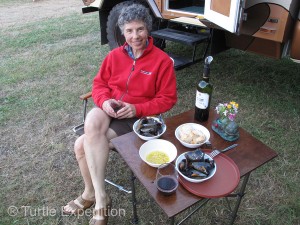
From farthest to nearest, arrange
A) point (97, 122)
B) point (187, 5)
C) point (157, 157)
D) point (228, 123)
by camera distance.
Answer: point (187, 5) < point (97, 122) < point (228, 123) < point (157, 157)

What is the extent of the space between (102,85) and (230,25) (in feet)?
4.76

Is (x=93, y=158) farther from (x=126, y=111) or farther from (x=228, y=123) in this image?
(x=228, y=123)

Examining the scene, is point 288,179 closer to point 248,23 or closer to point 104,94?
point 248,23

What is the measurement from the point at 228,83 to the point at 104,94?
2.22 meters

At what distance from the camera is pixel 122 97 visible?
79.6 inches

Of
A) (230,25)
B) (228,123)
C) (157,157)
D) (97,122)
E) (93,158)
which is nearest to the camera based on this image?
(157,157)

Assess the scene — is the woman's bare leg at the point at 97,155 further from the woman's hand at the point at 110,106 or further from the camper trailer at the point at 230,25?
the camper trailer at the point at 230,25

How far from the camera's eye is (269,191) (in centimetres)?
212

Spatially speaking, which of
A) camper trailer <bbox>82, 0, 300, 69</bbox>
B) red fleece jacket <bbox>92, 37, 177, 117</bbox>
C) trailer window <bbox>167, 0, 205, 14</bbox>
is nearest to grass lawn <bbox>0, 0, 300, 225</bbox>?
camper trailer <bbox>82, 0, 300, 69</bbox>

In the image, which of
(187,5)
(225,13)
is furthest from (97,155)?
(187,5)

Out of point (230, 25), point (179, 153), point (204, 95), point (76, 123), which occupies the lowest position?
point (76, 123)

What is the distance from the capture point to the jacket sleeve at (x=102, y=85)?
1.96 metres

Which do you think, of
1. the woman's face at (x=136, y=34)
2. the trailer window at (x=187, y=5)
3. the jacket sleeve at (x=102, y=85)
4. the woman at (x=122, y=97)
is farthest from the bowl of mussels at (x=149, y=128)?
the trailer window at (x=187, y=5)

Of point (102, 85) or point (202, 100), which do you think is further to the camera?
point (102, 85)
